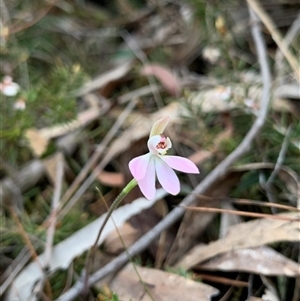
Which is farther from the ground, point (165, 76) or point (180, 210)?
point (165, 76)

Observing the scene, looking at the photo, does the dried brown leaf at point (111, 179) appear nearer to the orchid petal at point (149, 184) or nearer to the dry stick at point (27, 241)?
the dry stick at point (27, 241)

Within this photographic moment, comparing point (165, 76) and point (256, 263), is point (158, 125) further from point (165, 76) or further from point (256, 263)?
point (165, 76)

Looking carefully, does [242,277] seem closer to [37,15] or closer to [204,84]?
[204,84]

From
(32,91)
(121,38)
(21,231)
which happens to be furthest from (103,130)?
(121,38)

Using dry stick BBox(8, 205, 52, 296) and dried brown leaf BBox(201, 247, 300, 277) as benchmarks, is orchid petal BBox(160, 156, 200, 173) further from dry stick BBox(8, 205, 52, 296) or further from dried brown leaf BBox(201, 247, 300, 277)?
dry stick BBox(8, 205, 52, 296)

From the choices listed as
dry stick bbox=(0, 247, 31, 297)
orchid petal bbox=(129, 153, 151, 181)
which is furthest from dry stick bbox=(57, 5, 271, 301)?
orchid petal bbox=(129, 153, 151, 181)

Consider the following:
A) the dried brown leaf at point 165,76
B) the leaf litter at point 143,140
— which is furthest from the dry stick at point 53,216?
the dried brown leaf at point 165,76

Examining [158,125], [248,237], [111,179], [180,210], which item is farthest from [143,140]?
[158,125]
